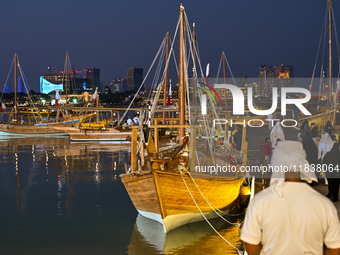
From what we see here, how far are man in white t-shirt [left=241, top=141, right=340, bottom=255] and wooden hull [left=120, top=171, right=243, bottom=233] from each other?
268 inches

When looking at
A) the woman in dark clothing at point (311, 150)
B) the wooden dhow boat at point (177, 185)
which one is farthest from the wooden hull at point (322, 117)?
the wooden dhow boat at point (177, 185)

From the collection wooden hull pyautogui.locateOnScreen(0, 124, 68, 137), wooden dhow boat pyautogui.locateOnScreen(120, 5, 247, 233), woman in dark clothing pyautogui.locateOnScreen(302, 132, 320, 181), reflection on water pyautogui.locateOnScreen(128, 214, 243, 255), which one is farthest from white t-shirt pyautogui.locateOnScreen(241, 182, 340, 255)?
wooden hull pyautogui.locateOnScreen(0, 124, 68, 137)

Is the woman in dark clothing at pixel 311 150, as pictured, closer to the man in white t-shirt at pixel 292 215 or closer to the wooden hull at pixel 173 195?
the wooden hull at pixel 173 195

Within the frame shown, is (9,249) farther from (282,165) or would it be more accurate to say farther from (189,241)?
(282,165)

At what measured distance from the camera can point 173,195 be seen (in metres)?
9.82

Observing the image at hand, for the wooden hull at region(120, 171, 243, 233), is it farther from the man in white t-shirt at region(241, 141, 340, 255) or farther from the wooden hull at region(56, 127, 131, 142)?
the wooden hull at region(56, 127, 131, 142)

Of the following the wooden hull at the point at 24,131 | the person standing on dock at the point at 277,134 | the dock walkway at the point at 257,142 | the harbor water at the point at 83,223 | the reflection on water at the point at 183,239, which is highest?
the person standing on dock at the point at 277,134

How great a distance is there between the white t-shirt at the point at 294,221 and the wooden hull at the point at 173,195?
6.81 metres

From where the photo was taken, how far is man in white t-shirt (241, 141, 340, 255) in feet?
8.56

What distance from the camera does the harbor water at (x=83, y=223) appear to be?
30.8ft

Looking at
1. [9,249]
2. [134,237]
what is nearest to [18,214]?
[9,249]

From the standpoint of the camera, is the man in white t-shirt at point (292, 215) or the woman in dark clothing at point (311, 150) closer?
the man in white t-shirt at point (292, 215)

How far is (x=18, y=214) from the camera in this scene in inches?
492

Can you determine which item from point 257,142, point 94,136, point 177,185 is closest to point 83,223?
point 177,185
